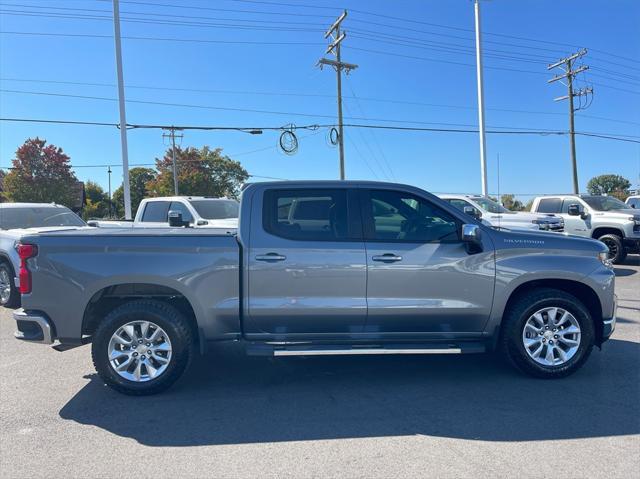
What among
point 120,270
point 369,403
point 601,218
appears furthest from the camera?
point 601,218

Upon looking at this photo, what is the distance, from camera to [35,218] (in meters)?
10.4

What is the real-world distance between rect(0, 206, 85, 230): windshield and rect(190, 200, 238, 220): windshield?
254 centimetres

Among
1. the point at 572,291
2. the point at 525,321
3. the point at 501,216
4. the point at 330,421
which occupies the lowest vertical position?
the point at 330,421

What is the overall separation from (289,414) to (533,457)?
1874mm

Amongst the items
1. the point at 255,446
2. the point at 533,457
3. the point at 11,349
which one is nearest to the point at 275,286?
the point at 255,446

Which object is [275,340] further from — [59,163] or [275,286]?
[59,163]

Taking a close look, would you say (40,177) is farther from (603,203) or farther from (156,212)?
(603,203)

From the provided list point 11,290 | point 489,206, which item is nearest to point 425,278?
point 11,290

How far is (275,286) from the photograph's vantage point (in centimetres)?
467

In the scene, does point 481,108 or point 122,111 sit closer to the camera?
point 122,111

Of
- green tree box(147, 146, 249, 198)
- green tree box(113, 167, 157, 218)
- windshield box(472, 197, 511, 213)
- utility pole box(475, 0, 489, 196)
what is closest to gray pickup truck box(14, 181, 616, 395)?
windshield box(472, 197, 511, 213)

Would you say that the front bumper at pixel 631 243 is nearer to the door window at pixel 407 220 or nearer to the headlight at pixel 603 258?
the headlight at pixel 603 258

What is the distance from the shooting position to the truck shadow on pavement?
12.8ft

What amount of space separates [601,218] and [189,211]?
403 inches
